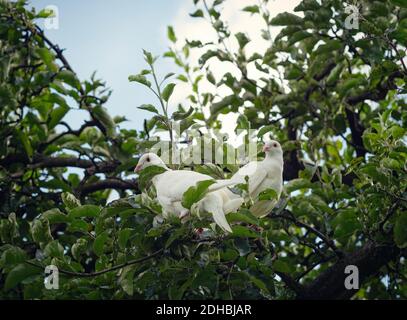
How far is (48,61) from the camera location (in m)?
5.62

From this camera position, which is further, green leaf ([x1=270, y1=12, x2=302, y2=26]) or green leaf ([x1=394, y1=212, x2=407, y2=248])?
green leaf ([x1=270, y1=12, x2=302, y2=26])

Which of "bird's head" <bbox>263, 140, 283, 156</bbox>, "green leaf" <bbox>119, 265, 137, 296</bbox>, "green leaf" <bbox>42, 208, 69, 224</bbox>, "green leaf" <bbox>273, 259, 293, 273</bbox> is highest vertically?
"bird's head" <bbox>263, 140, 283, 156</bbox>

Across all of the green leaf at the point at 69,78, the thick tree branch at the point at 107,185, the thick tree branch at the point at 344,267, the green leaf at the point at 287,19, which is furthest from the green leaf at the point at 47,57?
the thick tree branch at the point at 344,267

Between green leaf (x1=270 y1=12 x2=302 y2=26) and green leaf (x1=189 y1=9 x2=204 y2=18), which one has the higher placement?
green leaf (x1=189 y1=9 x2=204 y2=18)

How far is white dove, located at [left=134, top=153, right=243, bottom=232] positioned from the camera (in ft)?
10.2

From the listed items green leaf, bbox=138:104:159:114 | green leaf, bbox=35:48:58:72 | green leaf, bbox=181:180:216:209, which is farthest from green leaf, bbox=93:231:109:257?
green leaf, bbox=35:48:58:72

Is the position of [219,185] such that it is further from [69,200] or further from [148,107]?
[69,200]

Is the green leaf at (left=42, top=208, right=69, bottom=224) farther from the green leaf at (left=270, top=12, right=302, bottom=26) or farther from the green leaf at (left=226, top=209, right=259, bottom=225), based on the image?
the green leaf at (left=270, top=12, right=302, bottom=26)

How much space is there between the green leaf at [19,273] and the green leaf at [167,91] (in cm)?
102

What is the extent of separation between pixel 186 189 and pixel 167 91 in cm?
51

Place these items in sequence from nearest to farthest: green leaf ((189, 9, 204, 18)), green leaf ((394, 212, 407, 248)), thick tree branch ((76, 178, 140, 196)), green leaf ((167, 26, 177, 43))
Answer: green leaf ((394, 212, 407, 248))
thick tree branch ((76, 178, 140, 196))
green leaf ((189, 9, 204, 18))
green leaf ((167, 26, 177, 43))

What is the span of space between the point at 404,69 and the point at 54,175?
301 centimetres

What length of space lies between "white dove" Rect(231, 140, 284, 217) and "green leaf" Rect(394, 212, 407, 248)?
2.22 feet
